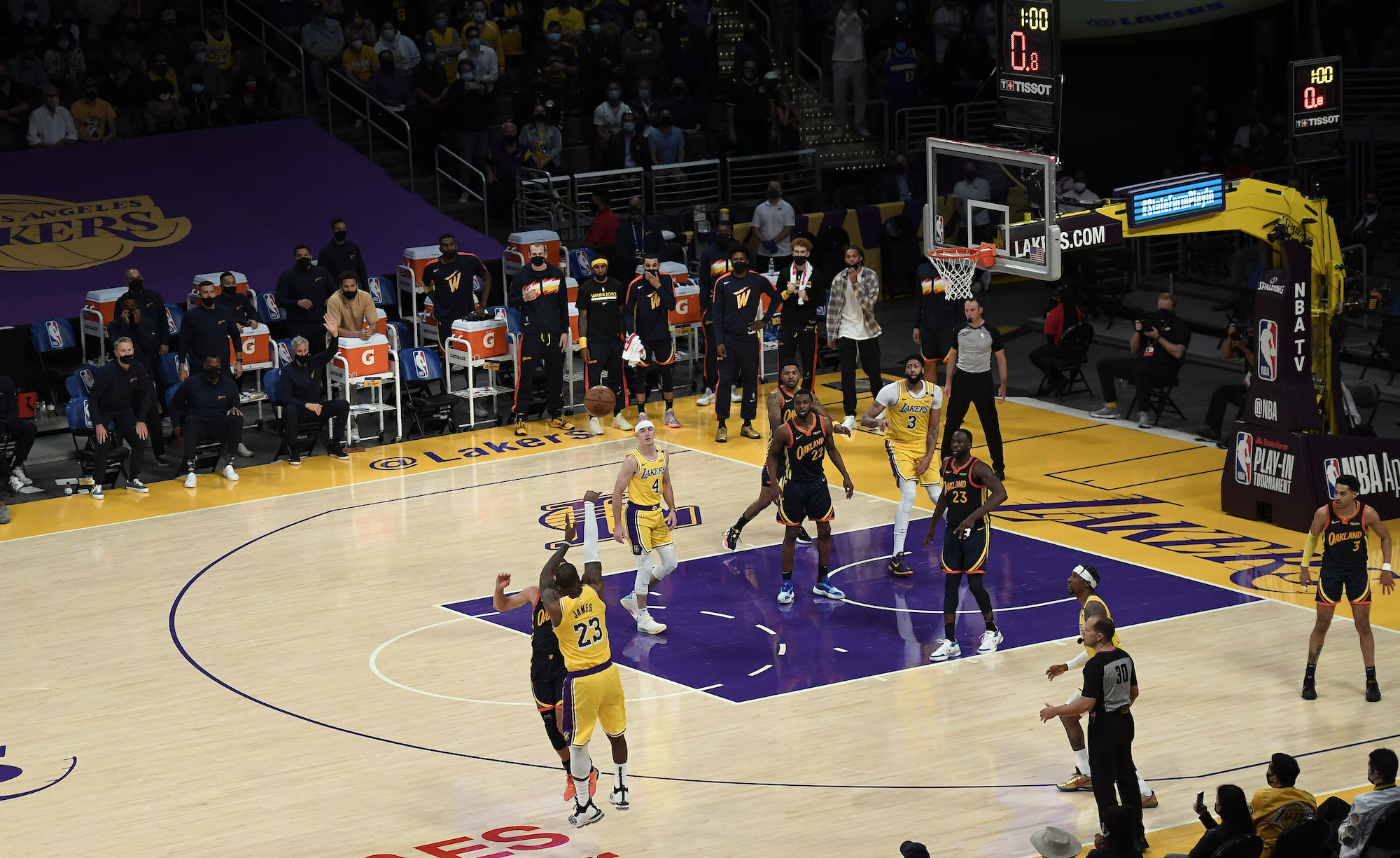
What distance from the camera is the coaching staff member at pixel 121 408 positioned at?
21.8 m

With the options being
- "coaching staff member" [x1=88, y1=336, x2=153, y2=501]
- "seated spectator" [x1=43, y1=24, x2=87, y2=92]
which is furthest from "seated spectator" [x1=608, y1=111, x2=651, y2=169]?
"coaching staff member" [x1=88, y1=336, x2=153, y2=501]

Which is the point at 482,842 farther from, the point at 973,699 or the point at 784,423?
the point at 784,423

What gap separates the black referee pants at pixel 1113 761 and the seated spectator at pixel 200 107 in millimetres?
20182

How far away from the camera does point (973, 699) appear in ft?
50.5

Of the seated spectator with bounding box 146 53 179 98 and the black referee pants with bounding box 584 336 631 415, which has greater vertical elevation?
the seated spectator with bounding box 146 53 179 98

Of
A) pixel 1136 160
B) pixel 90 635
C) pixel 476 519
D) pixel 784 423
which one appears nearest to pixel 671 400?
pixel 476 519

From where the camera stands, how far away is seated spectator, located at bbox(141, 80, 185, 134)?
28328 millimetres

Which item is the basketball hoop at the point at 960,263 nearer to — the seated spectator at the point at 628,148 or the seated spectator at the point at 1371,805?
the seated spectator at the point at 628,148

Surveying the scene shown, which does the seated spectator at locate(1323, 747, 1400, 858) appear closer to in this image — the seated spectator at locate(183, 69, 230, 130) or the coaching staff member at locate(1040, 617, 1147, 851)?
the coaching staff member at locate(1040, 617, 1147, 851)

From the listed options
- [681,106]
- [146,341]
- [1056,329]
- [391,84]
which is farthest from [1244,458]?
[391,84]

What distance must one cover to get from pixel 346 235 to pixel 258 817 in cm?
1396

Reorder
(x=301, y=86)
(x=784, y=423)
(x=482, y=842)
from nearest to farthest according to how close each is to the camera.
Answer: (x=482, y=842) < (x=784, y=423) < (x=301, y=86)

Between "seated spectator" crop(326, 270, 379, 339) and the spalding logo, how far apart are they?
3.95m

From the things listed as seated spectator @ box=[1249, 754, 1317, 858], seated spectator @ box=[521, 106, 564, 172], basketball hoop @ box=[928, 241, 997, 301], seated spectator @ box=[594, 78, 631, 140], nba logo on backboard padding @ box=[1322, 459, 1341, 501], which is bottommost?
seated spectator @ box=[1249, 754, 1317, 858]
